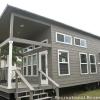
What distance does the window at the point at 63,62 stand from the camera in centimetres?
893

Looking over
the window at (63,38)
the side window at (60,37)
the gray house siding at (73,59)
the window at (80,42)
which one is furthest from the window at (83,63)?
the side window at (60,37)

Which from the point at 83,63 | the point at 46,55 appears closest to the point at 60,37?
the point at 46,55

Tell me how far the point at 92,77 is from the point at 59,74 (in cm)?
419

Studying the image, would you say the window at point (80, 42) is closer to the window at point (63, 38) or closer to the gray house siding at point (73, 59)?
the gray house siding at point (73, 59)

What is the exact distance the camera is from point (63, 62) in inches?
363

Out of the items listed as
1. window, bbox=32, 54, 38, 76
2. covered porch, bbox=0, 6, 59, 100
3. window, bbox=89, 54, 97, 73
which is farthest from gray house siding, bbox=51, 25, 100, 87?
window, bbox=32, 54, 38, 76

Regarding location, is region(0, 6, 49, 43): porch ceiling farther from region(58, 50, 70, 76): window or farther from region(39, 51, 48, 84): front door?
region(58, 50, 70, 76): window

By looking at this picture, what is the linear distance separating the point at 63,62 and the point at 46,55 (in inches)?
46.2

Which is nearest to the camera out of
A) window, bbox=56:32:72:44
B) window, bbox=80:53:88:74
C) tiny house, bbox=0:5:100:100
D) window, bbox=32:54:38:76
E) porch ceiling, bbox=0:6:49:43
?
tiny house, bbox=0:5:100:100

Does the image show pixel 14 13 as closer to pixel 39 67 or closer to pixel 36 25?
pixel 36 25

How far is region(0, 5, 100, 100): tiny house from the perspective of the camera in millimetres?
7078

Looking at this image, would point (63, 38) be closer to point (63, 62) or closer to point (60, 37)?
point (60, 37)

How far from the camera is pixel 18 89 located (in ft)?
20.8

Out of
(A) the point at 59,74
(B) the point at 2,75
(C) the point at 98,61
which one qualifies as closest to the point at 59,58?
(A) the point at 59,74
